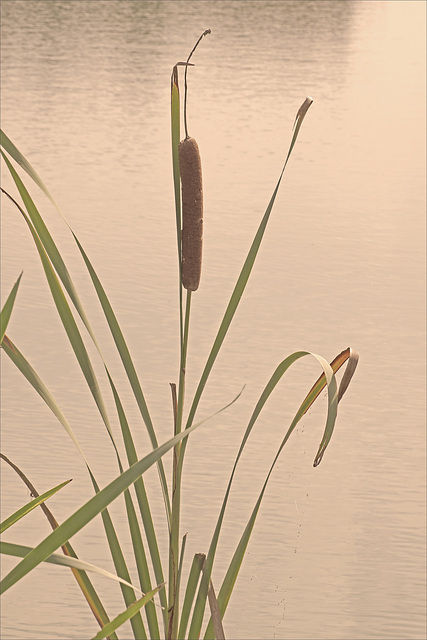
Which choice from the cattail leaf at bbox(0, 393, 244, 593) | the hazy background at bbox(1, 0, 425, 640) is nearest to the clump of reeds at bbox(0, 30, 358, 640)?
the cattail leaf at bbox(0, 393, 244, 593)

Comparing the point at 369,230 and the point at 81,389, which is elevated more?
the point at 369,230

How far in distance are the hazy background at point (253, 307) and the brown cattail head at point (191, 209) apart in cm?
56

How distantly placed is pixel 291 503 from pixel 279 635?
0.82 ft

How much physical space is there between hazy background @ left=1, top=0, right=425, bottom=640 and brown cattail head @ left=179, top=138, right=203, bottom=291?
22.2 inches

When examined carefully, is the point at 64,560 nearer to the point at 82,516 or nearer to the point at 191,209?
the point at 82,516

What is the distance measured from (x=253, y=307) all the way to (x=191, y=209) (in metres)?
1.32

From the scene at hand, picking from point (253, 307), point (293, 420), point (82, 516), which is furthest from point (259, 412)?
point (253, 307)

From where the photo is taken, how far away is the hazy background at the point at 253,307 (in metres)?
1.15

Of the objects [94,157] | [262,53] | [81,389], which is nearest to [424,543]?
[81,389]

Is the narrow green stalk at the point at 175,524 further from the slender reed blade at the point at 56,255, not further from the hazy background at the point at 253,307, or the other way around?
the hazy background at the point at 253,307

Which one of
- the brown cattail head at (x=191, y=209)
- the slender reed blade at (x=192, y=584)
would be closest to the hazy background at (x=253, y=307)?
the slender reed blade at (x=192, y=584)

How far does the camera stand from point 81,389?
1.55 metres

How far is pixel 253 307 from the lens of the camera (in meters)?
1.87

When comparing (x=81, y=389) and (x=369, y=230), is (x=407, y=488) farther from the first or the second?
(x=369, y=230)
